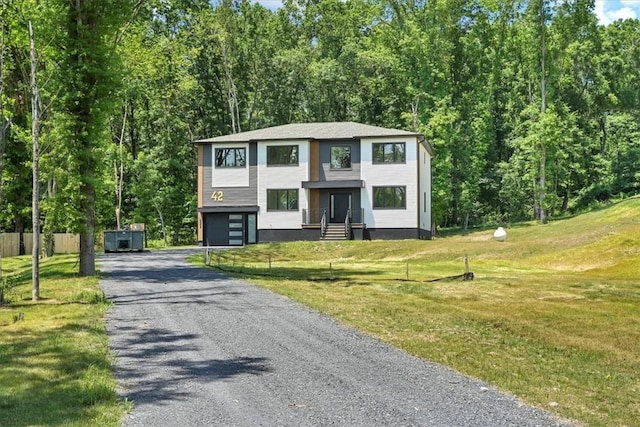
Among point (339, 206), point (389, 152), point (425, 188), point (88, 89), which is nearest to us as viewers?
point (88, 89)

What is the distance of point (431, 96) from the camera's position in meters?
53.1

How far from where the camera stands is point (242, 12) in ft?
190

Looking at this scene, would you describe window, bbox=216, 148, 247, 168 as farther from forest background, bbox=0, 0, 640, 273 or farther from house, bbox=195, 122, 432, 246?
forest background, bbox=0, 0, 640, 273

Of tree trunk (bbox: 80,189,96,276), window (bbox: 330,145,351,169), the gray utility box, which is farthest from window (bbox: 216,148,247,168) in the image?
tree trunk (bbox: 80,189,96,276)

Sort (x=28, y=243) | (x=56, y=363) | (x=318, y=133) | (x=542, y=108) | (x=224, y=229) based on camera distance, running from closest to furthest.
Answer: (x=56, y=363)
(x=318, y=133)
(x=224, y=229)
(x=28, y=243)
(x=542, y=108)

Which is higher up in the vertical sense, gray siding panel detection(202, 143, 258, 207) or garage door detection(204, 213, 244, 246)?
gray siding panel detection(202, 143, 258, 207)

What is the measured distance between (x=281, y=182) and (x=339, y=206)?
377cm

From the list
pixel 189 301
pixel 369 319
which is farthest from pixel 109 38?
pixel 369 319

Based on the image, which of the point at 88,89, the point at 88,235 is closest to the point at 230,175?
the point at 88,235

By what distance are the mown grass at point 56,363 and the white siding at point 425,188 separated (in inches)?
1122

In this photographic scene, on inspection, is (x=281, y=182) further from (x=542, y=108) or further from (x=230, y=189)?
(x=542, y=108)

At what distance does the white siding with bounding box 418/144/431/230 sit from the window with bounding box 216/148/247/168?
10.8 metres

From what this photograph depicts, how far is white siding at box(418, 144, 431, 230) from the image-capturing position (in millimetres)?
42656

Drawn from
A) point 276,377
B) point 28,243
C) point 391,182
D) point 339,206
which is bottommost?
point 276,377
